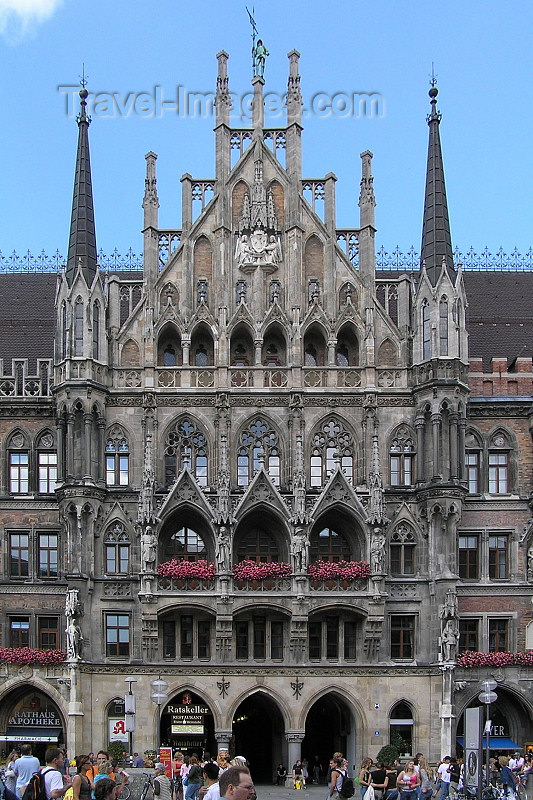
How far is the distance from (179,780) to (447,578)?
17906 mm

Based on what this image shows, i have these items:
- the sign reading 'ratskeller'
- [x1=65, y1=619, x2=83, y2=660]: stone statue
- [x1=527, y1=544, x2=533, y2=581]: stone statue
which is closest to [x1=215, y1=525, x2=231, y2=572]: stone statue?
the sign reading 'ratskeller'

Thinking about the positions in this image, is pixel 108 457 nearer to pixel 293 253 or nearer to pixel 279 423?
pixel 279 423

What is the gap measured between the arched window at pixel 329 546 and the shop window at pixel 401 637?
2.81 meters

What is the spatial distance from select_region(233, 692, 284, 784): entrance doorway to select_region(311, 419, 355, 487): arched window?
353 inches

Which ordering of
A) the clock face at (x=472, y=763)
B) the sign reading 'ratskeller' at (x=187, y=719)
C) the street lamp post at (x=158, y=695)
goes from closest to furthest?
the clock face at (x=472, y=763) < the street lamp post at (x=158, y=695) < the sign reading 'ratskeller' at (x=187, y=719)

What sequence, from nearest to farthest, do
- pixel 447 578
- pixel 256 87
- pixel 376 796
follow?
pixel 376 796 < pixel 447 578 < pixel 256 87

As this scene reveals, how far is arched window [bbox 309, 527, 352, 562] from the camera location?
49.7m

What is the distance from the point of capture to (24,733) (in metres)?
48.2

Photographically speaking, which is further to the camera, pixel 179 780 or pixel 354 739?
pixel 354 739

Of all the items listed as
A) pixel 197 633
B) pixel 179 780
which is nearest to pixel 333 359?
pixel 197 633

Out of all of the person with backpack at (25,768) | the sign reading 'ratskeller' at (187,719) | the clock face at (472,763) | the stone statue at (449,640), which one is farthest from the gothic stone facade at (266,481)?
the person with backpack at (25,768)

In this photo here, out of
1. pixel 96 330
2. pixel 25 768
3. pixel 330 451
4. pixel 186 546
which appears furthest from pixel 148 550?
pixel 25 768

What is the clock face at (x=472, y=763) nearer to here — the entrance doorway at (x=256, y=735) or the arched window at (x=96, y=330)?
the entrance doorway at (x=256, y=735)

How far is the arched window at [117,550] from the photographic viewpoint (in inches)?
1935
